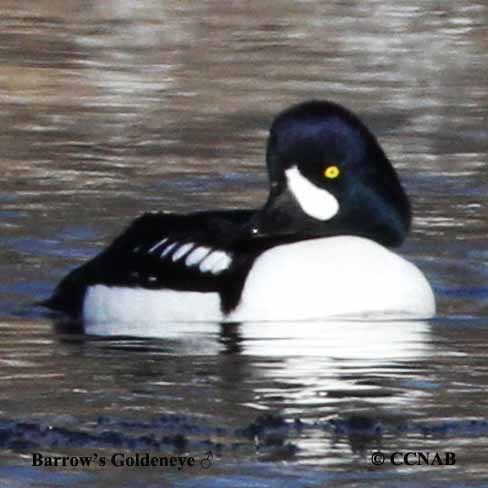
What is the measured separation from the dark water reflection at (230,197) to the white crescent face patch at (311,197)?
75 centimetres

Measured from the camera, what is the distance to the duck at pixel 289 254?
1216 cm

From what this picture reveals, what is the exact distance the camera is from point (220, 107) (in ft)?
61.4

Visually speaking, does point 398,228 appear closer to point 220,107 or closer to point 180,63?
point 220,107

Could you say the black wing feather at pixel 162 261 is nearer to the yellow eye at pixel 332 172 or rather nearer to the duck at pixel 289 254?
the duck at pixel 289 254

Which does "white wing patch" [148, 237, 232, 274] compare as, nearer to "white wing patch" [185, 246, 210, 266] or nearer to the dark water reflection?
"white wing patch" [185, 246, 210, 266]

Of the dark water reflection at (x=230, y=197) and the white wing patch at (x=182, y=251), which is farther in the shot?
the white wing patch at (x=182, y=251)

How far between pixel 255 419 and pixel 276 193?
2.72m

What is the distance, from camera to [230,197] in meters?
15.4

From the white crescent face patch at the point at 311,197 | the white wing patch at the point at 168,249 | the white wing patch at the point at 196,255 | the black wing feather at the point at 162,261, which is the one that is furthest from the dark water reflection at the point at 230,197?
the white crescent face patch at the point at 311,197

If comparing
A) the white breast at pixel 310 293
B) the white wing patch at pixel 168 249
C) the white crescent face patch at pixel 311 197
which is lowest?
the white breast at pixel 310 293

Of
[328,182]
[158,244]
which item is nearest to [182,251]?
[158,244]

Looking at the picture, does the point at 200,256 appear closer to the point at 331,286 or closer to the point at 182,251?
the point at 182,251

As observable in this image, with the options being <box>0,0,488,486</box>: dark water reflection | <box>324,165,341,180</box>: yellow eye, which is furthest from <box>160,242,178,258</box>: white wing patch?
<box>324,165,341,180</box>: yellow eye

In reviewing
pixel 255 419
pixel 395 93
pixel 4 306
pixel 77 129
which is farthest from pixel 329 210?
pixel 395 93
